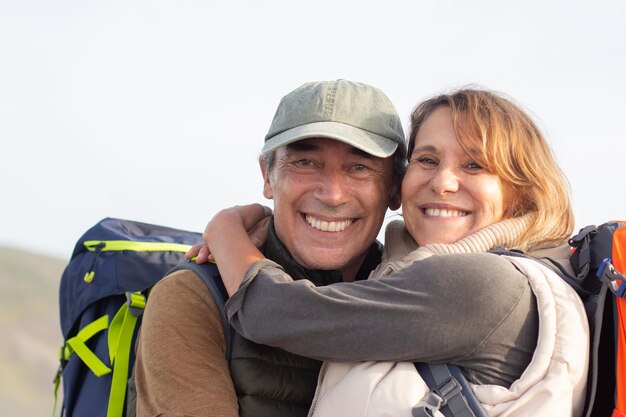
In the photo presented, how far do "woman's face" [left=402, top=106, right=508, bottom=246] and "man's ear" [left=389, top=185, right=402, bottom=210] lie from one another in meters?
0.39

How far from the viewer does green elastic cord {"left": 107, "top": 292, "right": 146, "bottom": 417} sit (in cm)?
430

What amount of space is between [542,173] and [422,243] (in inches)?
26.0

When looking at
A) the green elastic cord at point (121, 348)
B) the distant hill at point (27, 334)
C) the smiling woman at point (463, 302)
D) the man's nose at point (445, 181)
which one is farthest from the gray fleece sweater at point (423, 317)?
the distant hill at point (27, 334)

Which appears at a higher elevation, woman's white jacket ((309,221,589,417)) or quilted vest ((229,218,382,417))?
woman's white jacket ((309,221,589,417))

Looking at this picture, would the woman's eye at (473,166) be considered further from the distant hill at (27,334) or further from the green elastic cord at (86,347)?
the distant hill at (27,334)

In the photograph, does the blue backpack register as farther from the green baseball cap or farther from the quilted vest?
the green baseball cap

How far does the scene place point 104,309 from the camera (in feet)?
15.3

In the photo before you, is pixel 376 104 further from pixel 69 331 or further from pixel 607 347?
pixel 69 331

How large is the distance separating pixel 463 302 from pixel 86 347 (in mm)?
2463

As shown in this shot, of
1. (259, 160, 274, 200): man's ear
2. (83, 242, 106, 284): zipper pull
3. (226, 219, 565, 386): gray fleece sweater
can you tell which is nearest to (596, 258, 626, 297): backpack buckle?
(226, 219, 565, 386): gray fleece sweater

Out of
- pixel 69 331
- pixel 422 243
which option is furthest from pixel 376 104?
pixel 69 331

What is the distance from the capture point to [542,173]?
3.78m

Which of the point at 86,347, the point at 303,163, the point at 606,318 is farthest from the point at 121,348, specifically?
the point at 606,318

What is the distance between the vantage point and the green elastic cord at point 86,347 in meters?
4.46
